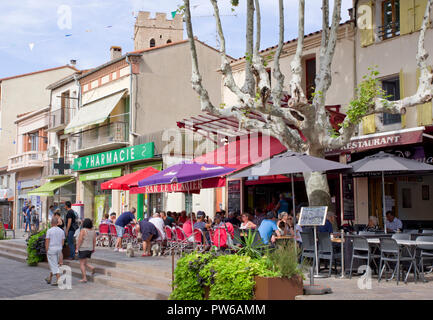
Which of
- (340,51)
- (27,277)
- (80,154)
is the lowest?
(27,277)

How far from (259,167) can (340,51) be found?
304 inches

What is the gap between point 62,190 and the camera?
33.3 metres

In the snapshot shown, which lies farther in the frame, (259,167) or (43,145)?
(43,145)

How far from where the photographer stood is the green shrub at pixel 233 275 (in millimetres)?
7387

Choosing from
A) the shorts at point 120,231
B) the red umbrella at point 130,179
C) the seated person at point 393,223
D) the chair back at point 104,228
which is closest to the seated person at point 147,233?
the shorts at point 120,231

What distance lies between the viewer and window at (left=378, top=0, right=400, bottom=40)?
15.9m

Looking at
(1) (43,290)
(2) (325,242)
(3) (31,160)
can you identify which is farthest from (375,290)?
(3) (31,160)

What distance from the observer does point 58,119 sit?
3269cm

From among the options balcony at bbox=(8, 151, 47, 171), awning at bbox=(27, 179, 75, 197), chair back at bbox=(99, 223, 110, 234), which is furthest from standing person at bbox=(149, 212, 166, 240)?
balcony at bbox=(8, 151, 47, 171)

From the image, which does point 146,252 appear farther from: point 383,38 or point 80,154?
point 80,154

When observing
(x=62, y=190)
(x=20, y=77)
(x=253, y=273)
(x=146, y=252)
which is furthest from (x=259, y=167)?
(x=20, y=77)

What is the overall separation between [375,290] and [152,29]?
39494mm

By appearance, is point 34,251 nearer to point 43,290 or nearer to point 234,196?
point 43,290

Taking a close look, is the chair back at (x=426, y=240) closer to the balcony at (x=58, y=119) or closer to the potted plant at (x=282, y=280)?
the potted plant at (x=282, y=280)
